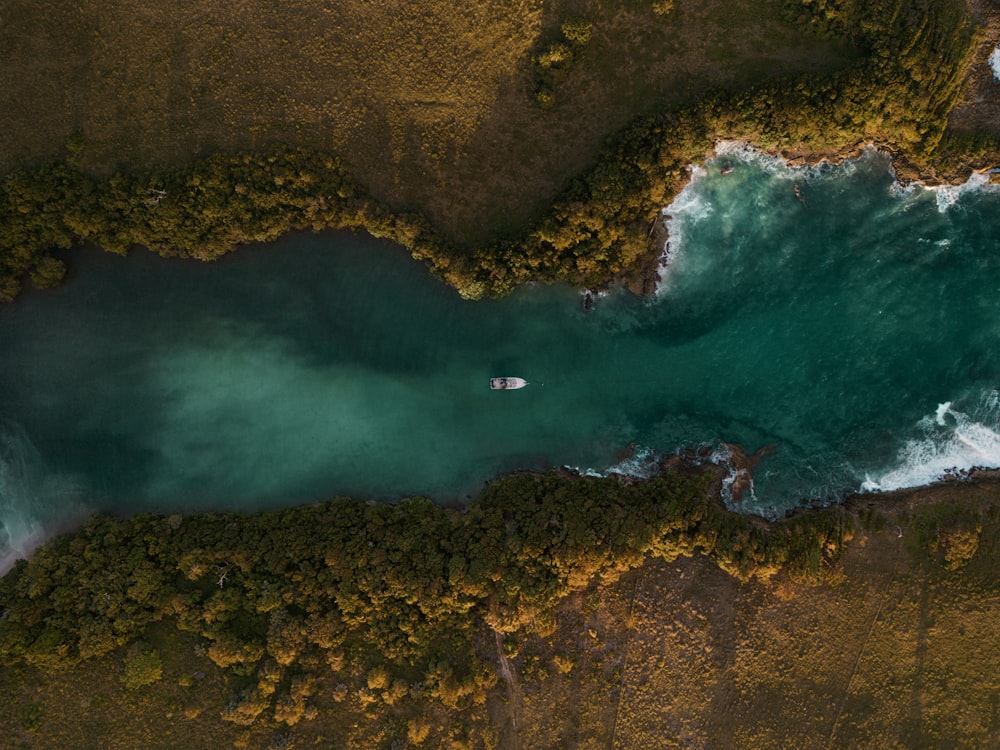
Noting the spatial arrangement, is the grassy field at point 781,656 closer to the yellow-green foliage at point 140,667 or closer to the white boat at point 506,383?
the white boat at point 506,383

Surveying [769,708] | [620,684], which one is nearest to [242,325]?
[620,684]

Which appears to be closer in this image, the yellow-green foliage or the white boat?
the yellow-green foliage

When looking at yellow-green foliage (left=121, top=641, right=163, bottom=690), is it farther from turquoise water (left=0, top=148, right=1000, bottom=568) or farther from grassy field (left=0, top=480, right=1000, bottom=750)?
grassy field (left=0, top=480, right=1000, bottom=750)

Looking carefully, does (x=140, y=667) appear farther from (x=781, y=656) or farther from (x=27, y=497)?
(x=781, y=656)

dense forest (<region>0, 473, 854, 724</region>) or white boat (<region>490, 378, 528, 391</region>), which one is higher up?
white boat (<region>490, 378, 528, 391</region>)

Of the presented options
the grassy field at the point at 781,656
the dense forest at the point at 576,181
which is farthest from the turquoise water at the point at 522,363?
the grassy field at the point at 781,656

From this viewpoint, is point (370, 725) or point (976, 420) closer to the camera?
point (370, 725)

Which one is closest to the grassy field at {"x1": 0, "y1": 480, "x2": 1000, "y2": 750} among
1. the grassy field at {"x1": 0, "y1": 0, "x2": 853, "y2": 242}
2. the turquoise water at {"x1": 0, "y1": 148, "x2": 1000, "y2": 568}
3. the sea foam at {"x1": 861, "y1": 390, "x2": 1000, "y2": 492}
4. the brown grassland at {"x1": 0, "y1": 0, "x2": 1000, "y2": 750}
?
the brown grassland at {"x1": 0, "y1": 0, "x2": 1000, "y2": 750}

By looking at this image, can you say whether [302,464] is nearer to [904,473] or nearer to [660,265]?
[660,265]
